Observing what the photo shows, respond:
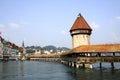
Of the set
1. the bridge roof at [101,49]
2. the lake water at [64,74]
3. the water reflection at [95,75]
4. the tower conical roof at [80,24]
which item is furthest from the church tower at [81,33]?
the water reflection at [95,75]

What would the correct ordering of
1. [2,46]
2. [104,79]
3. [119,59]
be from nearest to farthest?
[104,79] → [119,59] → [2,46]

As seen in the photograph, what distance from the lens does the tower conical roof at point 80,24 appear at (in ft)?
192

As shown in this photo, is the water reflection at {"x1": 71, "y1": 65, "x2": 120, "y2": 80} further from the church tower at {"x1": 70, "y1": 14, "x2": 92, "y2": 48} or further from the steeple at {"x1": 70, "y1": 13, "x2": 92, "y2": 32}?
the steeple at {"x1": 70, "y1": 13, "x2": 92, "y2": 32}

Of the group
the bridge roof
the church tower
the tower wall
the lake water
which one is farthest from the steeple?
the lake water

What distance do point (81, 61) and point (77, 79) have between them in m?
13.5

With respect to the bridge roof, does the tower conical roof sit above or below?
above

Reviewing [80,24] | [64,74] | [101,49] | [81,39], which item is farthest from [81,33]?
[64,74]

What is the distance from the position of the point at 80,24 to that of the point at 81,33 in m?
2.66

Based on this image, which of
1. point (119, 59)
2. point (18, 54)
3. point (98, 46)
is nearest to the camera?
point (119, 59)

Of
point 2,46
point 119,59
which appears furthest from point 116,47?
point 2,46

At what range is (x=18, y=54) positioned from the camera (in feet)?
530

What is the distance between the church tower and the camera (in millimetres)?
58156

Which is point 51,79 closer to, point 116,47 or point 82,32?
point 116,47

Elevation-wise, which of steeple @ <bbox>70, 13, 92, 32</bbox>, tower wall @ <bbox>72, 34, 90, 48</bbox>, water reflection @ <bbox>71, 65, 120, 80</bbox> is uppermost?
steeple @ <bbox>70, 13, 92, 32</bbox>
